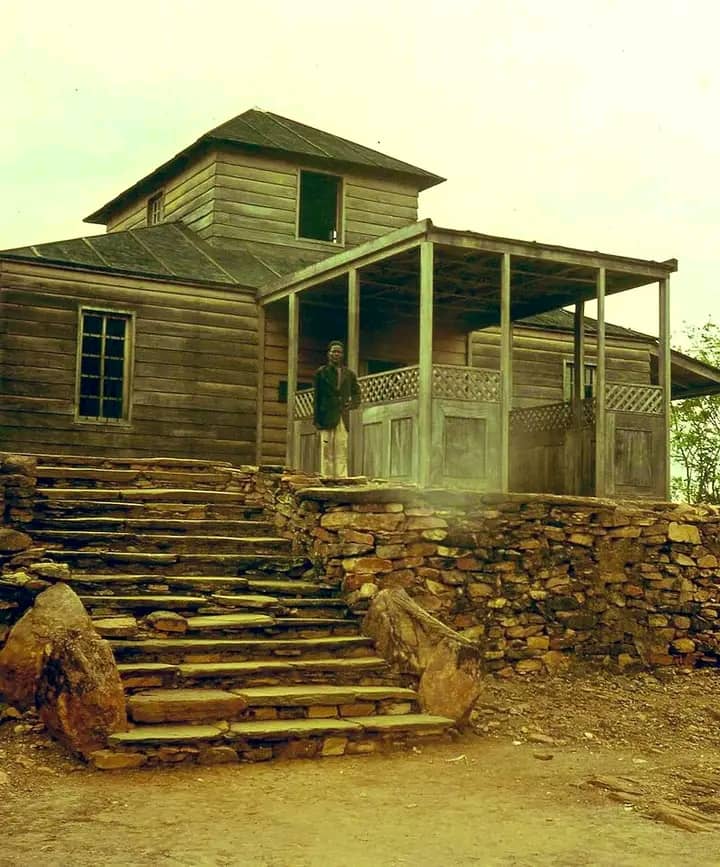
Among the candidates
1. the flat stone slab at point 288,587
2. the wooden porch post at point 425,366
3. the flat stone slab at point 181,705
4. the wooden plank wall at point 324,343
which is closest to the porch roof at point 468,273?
the wooden porch post at point 425,366

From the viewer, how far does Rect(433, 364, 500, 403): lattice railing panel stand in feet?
40.0

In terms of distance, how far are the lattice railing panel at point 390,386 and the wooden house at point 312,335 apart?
0.03 metres

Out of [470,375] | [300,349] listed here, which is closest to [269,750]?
[470,375]

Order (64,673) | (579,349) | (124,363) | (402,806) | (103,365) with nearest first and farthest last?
1. (402,806)
2. (64,673)
3. (579,349)
4. (103,365)
5. (124,363)

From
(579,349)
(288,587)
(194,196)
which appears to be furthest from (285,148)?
(288,587)

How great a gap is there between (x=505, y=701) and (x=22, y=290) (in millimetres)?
8571

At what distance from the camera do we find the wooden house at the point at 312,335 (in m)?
12.5

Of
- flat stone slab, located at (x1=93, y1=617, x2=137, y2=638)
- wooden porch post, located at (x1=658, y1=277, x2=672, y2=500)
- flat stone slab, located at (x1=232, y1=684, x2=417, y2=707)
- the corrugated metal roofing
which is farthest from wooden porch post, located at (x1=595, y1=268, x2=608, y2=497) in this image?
flat stone slab, located at (x1=93, y1=617, x2=137, y2=638)

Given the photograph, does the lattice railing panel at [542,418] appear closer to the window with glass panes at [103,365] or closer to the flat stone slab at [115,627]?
the window with glass panes at [103,365]

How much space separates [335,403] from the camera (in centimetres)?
1308

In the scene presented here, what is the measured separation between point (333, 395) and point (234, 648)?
494cm

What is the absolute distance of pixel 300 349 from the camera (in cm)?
1622

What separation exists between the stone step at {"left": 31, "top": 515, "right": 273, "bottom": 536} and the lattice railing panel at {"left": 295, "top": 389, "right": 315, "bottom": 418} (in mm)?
3453

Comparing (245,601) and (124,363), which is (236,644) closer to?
(245,601)
